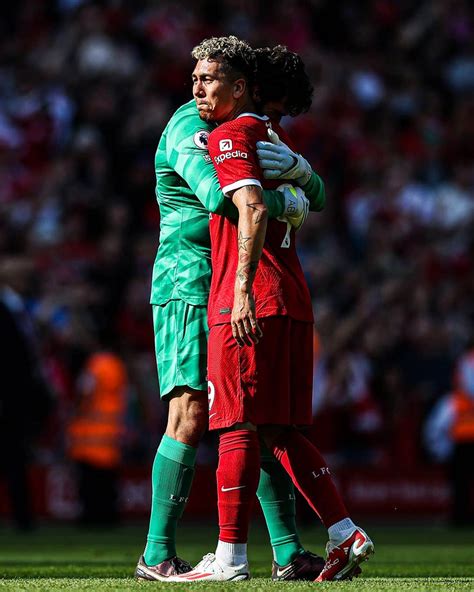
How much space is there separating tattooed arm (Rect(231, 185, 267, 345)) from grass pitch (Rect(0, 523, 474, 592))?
1.00 m

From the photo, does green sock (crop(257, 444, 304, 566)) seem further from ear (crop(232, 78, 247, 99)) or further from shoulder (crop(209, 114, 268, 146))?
ear (crop(232, 78, 247, 99))

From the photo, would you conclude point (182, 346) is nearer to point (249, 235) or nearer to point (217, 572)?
point (249, 235)

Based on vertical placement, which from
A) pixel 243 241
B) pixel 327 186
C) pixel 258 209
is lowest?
pixel 243 241

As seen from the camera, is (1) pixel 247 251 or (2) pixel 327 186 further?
(2) pixel 327 186

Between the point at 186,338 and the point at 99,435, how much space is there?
849 centimetres

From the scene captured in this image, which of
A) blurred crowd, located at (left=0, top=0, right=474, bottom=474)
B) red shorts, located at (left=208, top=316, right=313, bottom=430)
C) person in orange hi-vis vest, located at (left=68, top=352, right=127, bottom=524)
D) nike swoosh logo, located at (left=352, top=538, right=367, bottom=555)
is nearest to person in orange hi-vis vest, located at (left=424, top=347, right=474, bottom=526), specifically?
blurred crowd, located at (left=0, top=0, right=474, bottom=474)

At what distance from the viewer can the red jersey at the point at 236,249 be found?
5.80 metres

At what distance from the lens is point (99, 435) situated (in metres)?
14.7

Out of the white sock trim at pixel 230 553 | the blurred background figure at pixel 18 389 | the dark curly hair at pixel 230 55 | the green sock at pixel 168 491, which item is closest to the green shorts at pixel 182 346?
the green sock at pixel 168 491

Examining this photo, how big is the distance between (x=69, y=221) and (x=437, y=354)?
14.8ft

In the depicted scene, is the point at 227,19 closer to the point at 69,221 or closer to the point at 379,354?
the point at 69,221

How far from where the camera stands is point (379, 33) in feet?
67.9

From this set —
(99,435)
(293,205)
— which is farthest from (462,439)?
(293,205)

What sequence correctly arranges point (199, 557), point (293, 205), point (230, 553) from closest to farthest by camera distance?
point (230, 553) → point (293, 205) → point (199, 557)
